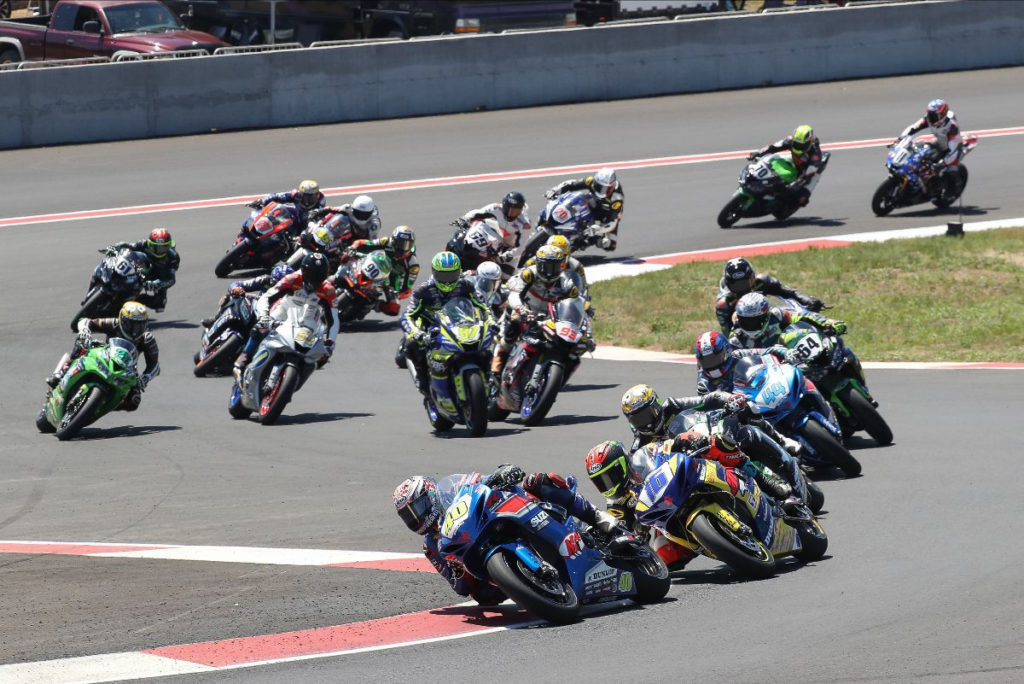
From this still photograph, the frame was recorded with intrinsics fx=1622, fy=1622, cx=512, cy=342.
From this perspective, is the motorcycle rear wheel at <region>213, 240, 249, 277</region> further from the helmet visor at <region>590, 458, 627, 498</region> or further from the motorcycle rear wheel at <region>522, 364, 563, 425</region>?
the helmet visor at <region>590, 458, 627, 498</region>

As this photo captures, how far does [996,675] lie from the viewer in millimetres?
7848

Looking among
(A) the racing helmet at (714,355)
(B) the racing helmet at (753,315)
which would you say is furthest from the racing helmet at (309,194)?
(A) the racing helmet at (714,355)

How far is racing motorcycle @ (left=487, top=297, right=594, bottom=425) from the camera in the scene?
53.7 ft

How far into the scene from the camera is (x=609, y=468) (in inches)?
407

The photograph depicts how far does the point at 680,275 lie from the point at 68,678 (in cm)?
1593

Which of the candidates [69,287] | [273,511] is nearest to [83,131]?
[69,287]

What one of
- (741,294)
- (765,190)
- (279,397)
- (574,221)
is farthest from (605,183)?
(741,294)

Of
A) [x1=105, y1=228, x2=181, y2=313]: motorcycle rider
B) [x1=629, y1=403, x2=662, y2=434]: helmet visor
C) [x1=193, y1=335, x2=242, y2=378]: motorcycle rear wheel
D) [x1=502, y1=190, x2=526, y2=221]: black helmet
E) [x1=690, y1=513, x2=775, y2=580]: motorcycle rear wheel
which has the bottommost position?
[x1=193, y1=335, x2=242, y2=378]: motorcycle rear wheel

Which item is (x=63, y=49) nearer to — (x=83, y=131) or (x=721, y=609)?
(x=83, y=131)

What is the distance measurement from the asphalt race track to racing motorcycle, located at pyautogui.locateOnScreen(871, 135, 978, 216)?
386mm

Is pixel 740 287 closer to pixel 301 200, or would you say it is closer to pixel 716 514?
pixel 716 514

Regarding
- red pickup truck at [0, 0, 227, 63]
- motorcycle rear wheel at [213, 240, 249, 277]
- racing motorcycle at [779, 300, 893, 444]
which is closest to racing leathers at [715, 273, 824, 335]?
racing motorcycle at [779, 300, 893, 444]

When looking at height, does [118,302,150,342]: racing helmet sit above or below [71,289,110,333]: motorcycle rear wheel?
above

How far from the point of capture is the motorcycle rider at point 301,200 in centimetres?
2367
